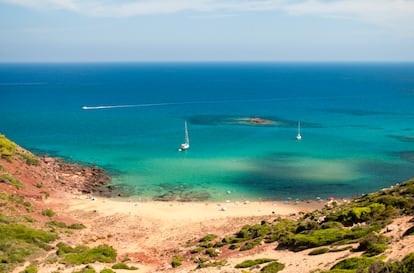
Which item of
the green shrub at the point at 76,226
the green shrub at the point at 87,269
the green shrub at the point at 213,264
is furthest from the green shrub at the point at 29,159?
the green shrub at the point at 213,264

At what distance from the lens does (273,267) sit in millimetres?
21234

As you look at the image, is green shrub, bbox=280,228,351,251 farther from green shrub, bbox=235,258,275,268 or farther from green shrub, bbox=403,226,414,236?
green shrub, bbox=403,226,414,236

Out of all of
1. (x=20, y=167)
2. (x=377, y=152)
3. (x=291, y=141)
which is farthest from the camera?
(x=291, y=141)

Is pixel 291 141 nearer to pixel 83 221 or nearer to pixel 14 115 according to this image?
pixel 83 221

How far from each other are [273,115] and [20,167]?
6558 centimetres

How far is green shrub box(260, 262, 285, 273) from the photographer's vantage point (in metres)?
20.9

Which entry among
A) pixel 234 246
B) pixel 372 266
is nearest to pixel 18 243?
pixel 234 246

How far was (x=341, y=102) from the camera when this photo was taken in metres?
127

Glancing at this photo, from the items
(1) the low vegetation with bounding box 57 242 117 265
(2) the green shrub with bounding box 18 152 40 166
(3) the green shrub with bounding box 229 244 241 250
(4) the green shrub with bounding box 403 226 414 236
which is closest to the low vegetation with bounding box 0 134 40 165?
(2) the green shrub with bounding box 18 152 40 166

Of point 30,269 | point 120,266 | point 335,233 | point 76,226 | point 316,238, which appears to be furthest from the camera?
point 76,226

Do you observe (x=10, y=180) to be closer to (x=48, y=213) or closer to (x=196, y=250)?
(x=48, y=213)

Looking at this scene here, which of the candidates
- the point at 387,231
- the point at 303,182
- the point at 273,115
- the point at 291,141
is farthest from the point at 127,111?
the point at 387,231

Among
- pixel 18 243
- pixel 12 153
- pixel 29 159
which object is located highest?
pixel 12 153

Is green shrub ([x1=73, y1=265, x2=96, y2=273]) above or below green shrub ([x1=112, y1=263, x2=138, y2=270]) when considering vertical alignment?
above
